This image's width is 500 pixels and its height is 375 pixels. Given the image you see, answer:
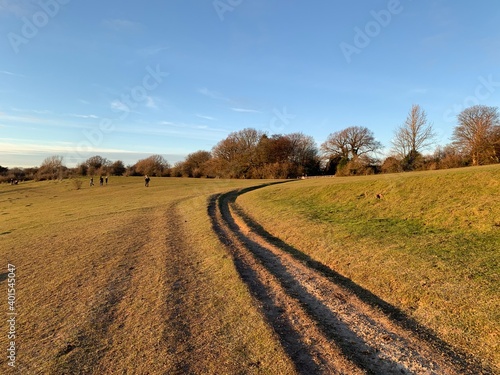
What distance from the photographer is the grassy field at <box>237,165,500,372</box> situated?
17.8ft

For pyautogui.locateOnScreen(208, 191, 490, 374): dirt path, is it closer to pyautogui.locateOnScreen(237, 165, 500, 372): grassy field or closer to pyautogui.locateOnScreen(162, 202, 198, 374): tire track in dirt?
A: pyautogui.locateOnScreen(237, 165, 500, 372): grassy field

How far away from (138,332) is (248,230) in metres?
9.30

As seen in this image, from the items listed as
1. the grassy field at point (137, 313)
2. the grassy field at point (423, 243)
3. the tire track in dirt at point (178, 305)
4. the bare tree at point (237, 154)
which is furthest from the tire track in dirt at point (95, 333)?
the bare tree at point (237, 154)

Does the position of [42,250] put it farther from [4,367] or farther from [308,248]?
[308,248]

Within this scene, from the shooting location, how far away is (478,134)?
42656 millimetres

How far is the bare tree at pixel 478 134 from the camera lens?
3994 cm

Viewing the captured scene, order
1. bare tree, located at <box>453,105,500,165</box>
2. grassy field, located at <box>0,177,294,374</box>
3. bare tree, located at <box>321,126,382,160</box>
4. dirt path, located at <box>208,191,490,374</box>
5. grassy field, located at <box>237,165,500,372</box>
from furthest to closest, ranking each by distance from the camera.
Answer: bare tree, located at <box>321,126,382,160</box>
bare tree, located at <box>453,105,500,165</box>
grassy field, located at <box>237,165,500,372</box>
grassy field, located at <box>0,177,294,374</box>
dirt path, located at <box>208,191,490,374</box>

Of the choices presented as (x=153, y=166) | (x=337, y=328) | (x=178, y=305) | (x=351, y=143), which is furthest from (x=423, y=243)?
(x=153, y=166)

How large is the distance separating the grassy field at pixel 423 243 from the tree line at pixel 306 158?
1284 inches

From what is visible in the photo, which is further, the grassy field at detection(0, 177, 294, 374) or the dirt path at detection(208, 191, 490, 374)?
the grassy field at detection(0, 177, 294, 374)

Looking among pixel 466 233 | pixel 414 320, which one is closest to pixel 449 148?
pixel 466 233

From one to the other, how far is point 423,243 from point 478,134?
4422 centimetres

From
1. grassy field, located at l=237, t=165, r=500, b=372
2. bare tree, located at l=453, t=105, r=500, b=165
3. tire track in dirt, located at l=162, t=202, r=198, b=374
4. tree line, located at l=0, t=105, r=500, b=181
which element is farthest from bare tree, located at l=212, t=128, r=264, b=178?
tire track in dirt, located at l=162, t=202, r=198, b=374

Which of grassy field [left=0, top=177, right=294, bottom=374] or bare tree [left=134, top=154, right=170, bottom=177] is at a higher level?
bare tree [left=134, top=154, right=170, bottom=177]
